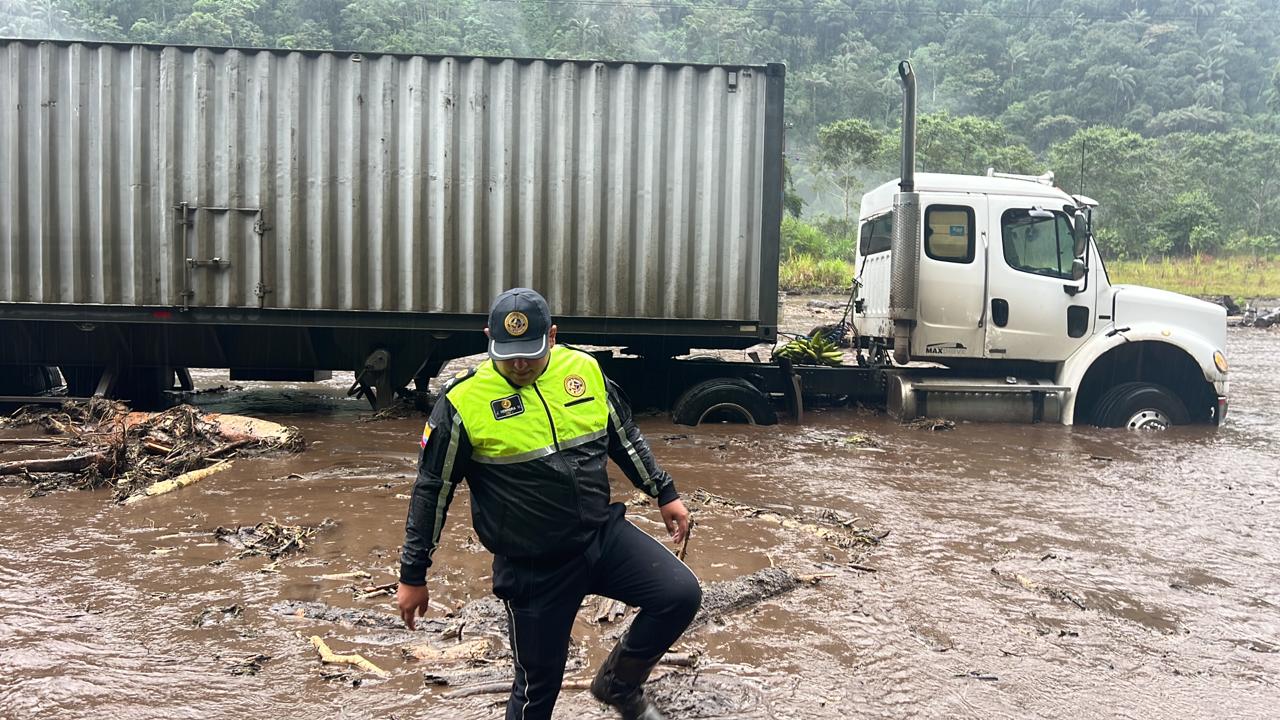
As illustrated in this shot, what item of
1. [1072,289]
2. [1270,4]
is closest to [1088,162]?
[1072,289]

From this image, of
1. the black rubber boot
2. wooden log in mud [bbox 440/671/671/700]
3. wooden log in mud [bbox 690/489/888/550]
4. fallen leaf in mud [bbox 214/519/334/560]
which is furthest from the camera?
wooden log in mud [bbox 690/489/888/550]

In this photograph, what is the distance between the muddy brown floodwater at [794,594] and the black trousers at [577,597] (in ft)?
1.71

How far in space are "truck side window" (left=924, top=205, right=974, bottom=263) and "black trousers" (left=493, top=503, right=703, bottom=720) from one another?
689 cm

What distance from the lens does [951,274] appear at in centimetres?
926

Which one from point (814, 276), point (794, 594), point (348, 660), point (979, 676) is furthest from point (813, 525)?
point (814, 276)

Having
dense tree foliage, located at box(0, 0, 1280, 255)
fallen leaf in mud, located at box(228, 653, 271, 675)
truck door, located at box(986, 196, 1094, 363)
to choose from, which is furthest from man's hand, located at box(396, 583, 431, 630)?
dense tree foliage, located at box(0, 0, 1280, 255)

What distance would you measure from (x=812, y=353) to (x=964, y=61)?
7034cm

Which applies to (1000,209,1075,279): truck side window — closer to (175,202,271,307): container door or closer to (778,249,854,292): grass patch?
(175,202,271,307): container door

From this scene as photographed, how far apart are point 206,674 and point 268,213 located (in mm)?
6005

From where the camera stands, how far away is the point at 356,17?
56.9 m

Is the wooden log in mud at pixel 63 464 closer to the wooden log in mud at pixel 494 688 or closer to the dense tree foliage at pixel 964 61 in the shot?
the wooden log in mud at pixel 494 688

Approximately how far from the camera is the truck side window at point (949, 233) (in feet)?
30.2

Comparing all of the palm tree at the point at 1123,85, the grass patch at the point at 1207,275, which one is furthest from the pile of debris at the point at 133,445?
the palm tree at the point at 1123,85

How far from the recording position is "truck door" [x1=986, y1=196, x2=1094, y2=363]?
9.19m
